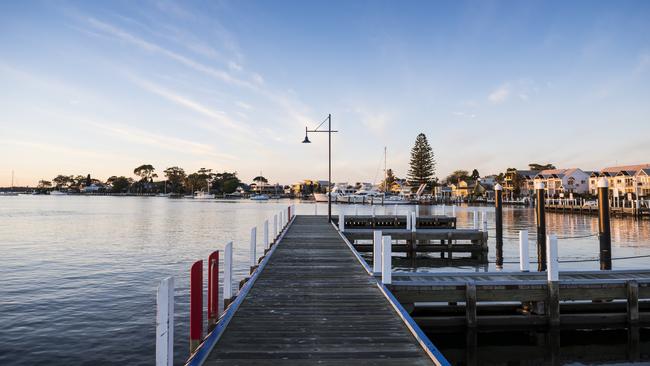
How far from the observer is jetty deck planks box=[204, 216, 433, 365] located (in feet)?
18.3

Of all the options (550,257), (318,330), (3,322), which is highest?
(550,257)

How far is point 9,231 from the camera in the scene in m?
37.8

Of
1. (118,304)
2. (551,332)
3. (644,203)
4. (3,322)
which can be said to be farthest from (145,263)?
(644,203)

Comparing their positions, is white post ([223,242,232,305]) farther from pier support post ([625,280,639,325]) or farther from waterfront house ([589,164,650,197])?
waterfront house ([589,164,650,197])

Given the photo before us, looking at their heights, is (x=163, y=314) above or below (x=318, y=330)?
above

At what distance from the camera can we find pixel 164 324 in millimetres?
4926

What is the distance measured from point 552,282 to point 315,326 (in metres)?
6.55

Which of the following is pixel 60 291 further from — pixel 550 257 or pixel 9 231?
pixel 9 231

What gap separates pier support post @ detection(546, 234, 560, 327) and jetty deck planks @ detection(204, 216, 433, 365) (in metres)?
4.36

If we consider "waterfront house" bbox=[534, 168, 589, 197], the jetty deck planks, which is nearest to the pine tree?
"waterfront house" bbox=[534, 168, 589, 197]

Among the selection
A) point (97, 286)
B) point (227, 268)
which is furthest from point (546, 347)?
point (97, 286)

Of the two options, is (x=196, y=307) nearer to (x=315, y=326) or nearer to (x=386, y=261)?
(x=315, y=326)

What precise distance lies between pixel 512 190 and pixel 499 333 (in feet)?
422

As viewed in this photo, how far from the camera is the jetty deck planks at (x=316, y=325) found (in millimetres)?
5586
